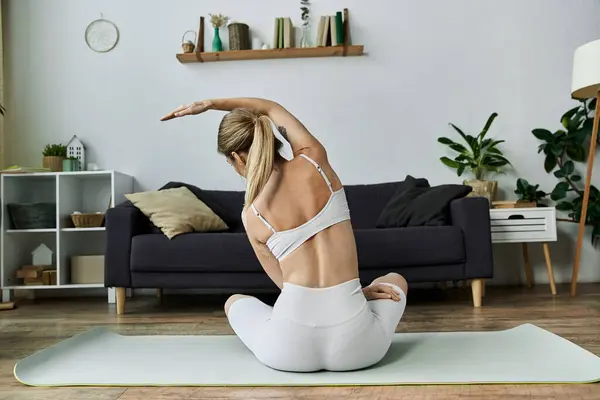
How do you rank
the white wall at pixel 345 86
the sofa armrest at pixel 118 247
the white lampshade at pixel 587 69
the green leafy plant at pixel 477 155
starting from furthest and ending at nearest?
the white wall at pixel 345 86 < the green leafy plant at pixel 477 155 < the white lampshade at pixel 587 69 < the sofa armrest at pixel 118 247

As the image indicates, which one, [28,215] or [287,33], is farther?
[287,33]

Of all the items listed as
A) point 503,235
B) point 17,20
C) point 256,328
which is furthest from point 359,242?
point 17,20

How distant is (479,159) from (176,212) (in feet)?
7.38

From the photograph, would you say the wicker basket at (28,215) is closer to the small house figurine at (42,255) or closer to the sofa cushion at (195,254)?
the small house figurine at (42,255)

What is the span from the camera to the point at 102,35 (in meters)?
5.04

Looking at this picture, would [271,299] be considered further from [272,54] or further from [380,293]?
[380,293]

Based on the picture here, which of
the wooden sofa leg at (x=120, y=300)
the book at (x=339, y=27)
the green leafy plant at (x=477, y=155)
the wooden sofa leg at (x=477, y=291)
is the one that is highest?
the book at (x=339, y=27)

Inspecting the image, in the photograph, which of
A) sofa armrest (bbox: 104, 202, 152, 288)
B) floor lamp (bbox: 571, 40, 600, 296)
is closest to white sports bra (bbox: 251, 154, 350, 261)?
sofa armrest (bbox: 104, 202, 152, 288)

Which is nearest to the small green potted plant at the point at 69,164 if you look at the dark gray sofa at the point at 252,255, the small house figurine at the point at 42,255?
the small house figurine at the point at 42,255

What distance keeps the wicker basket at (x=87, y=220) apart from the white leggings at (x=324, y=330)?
8.96 feet

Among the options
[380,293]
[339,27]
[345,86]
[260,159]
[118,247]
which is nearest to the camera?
[260,159]

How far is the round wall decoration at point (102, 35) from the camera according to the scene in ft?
16.5

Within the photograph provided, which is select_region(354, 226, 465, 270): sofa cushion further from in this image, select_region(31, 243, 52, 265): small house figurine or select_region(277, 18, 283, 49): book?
select_region(31, 243, 52, 265): small house figurine

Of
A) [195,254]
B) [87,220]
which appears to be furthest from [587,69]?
[87,220]
